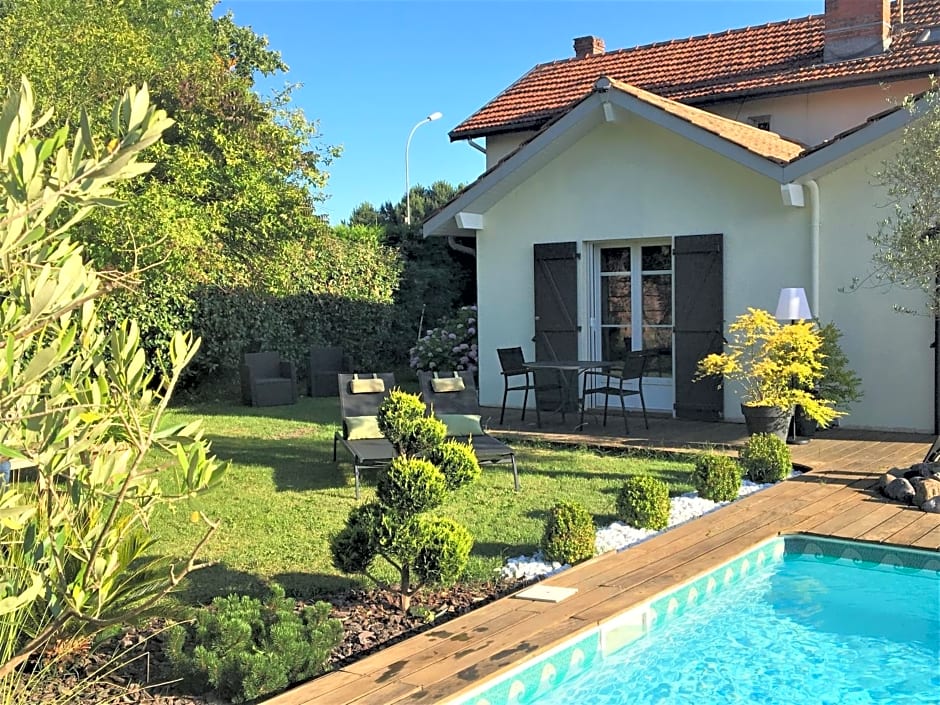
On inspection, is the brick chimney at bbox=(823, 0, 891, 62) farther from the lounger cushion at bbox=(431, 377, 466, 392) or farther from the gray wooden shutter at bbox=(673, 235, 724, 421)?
the lounger cushion at bbox=(431, 377, 466, 392)

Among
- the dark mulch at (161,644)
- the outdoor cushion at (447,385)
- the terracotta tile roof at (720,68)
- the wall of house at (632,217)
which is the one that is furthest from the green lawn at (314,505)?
the terracotta tile roof at (720,68)

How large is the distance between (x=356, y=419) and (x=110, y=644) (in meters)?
4.15

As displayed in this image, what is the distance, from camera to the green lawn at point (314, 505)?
555cm

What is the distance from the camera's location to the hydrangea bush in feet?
51.8

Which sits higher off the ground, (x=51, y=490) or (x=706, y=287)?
(x=706, y=287)

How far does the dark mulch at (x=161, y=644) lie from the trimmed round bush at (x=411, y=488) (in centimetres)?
55

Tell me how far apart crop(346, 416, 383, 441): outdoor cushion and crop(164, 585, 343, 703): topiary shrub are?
404cm

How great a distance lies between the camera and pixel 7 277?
1870mm

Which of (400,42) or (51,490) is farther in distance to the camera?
(400,42)

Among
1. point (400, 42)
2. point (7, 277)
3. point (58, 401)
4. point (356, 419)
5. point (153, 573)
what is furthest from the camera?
point (400, 42)

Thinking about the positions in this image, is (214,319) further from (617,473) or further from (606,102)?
(617,473)

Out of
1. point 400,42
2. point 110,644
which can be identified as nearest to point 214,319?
point 400,42

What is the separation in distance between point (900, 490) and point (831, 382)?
2.94 metres

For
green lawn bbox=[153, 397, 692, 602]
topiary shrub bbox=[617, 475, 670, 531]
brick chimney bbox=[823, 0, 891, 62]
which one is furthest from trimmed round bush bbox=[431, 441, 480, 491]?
brick chimney bbox=[823, 0, 891, 62]
